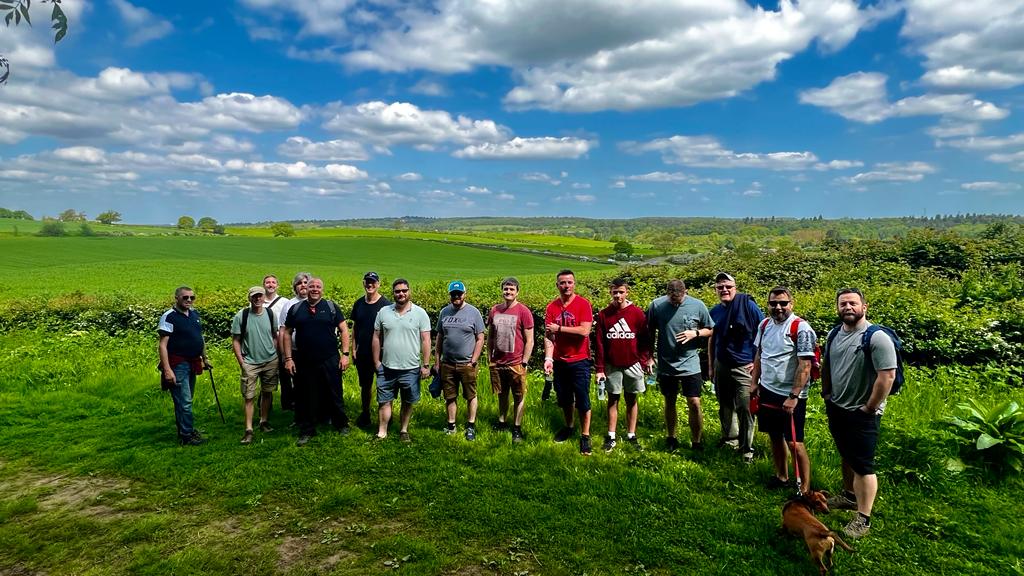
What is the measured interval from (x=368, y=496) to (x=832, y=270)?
711 inches

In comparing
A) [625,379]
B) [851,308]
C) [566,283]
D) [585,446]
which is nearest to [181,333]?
[566,283]

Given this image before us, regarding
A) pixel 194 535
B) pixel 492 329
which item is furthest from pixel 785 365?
pixel 194 535

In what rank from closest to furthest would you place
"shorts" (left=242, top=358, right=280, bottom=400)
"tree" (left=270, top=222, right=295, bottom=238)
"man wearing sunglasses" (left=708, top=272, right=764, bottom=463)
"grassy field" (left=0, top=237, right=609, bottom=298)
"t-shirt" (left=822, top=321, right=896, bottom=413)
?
"t-shirt" (left=822, top=321, right=896, bottom=413)
"man wearing sunglasses" (left=708, top=272, right=764, bottom=463)
"shorts" (left=242, top=358, right=280, bottom=400)
"grassy field" (left=0, top=237, right=609, bottom=298)
"tree" (left=270, top=222, right=295, bottom=238)

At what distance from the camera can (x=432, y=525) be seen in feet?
15.6

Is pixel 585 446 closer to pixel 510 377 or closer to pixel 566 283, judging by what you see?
pixel 510 377

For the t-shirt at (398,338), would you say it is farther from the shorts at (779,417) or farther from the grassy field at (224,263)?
the grassy field at (224,263)

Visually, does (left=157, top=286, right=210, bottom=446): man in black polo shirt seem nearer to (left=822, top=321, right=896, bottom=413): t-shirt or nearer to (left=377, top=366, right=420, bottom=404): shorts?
(left=377, top=366, right=420, bottom=404): shorts

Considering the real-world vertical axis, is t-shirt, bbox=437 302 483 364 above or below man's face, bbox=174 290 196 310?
below

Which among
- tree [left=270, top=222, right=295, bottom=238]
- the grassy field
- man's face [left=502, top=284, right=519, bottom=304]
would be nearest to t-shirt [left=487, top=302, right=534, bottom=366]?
man's face [left=502, top=284, right=519, bottom=304]

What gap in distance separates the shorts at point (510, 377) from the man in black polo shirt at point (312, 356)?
6.41 ft

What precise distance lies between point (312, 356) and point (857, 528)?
6.08m

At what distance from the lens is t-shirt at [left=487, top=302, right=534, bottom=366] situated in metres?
6.61

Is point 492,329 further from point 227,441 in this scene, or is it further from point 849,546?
point 849,546

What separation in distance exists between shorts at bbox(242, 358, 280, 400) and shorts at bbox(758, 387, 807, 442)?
6007 mm
